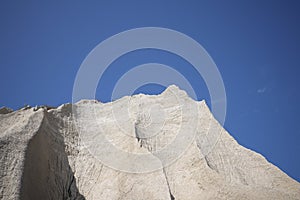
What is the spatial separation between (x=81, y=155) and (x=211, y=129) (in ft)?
27.7

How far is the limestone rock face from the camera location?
11008 mm

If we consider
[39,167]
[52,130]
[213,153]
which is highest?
[52,130]

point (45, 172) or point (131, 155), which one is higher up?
point (131, 155)

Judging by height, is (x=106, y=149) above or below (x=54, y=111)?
below

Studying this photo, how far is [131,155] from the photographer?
49.1 feet

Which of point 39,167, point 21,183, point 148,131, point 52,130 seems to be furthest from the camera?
point 148,131

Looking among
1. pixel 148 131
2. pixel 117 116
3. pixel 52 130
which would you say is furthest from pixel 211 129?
pixel 52 130

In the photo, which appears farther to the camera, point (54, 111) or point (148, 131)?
point (148, 131)

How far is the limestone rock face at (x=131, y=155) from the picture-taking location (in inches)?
433

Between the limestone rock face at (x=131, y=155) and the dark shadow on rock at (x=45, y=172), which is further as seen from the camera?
the limestone rock face at (x=131, y=155)

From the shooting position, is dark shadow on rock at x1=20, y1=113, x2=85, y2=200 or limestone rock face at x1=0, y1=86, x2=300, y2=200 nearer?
dark shadow on rock at x1=20, y1=113, x2=85, y2=200

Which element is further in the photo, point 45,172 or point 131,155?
point 131,155

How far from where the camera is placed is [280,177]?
1691 centimetres

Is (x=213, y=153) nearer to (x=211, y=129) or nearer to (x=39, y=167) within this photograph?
(x=211, y=129)
